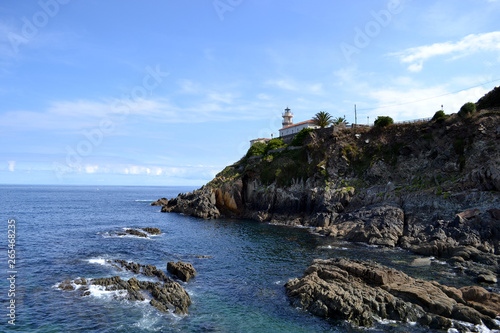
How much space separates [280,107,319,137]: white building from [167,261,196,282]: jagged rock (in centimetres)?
Result: 7414

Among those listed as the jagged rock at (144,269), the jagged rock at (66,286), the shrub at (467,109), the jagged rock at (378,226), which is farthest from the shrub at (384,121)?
the jagged rock at (66,286)

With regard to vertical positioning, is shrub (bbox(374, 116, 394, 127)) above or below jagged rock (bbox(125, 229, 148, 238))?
above

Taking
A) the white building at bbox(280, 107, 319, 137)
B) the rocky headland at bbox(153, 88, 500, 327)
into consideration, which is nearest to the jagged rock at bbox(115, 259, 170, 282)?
the rocky headland at bbox(153, 88, 500, 327)

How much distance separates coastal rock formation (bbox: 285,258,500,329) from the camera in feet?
79.9

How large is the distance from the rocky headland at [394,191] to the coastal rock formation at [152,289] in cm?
1204

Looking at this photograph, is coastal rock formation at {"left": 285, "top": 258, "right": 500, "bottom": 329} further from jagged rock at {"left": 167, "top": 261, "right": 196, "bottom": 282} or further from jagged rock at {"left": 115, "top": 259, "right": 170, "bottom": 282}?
jagged rock at {"left": 115, "top": 259, "right": 170, "bottom": 282}

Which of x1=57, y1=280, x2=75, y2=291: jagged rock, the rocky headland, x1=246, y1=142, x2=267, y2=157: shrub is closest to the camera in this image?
x1=57, y1=280, x2=75, y2=291: jagged rock

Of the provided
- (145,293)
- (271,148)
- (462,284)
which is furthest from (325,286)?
(271,148)

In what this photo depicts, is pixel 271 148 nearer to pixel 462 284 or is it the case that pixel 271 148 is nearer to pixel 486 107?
pixel 486 107

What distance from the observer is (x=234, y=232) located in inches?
2494

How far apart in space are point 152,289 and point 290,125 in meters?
95.7

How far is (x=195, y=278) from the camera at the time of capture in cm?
3500

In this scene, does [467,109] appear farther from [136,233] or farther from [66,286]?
[66,286]

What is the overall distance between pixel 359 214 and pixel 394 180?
1360 centimetres
